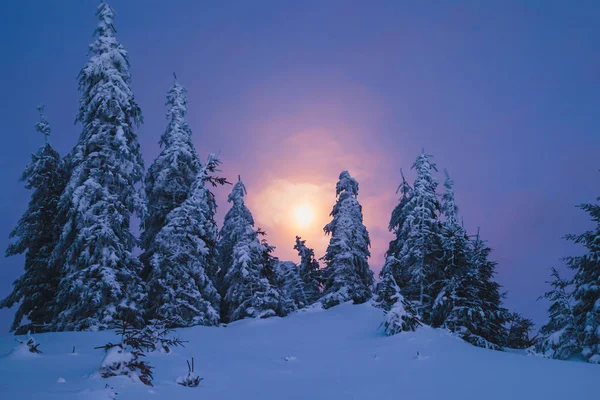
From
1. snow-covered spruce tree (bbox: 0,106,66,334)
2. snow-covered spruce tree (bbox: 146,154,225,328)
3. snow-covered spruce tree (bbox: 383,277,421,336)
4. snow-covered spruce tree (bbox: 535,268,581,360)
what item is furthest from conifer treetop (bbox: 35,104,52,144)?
snow-covered spruce tree (bbox: 535,268,581,360)

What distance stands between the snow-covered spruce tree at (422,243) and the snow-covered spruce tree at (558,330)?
5.80 m

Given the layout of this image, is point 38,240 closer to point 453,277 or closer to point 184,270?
point 184,270

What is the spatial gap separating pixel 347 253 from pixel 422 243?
8610 millimetres

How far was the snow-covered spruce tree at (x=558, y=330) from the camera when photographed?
1508 centimetres

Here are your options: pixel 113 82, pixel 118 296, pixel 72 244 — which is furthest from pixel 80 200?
pixel 113 82

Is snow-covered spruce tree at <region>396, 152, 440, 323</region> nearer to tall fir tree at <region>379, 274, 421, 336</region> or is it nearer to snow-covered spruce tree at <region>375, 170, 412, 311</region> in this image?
snow-covered spruce tree at <region>375, 170, 412, 311</region>

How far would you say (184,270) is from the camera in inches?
781

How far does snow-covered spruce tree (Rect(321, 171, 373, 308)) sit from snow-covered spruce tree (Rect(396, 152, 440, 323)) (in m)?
5.44

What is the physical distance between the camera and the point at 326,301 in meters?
29.7

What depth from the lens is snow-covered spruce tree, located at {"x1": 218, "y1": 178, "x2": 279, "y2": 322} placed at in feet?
77.4

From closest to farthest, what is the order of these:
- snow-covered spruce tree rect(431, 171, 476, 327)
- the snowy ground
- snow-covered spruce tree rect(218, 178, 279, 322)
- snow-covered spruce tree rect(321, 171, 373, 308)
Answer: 1. the snowy ground
2. snow-covered spruce tree rect(431, 171, 476, 327)
3. snow-covered spruce tree rect(218, 178, 279, 322)
4. snow-covered spruce tree rect(321, 171, 373, 308)

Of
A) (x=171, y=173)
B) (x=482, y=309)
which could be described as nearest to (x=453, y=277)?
(x=482, y=309)

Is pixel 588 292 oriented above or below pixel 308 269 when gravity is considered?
below

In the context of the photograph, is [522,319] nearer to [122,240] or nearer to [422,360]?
[422,360]
